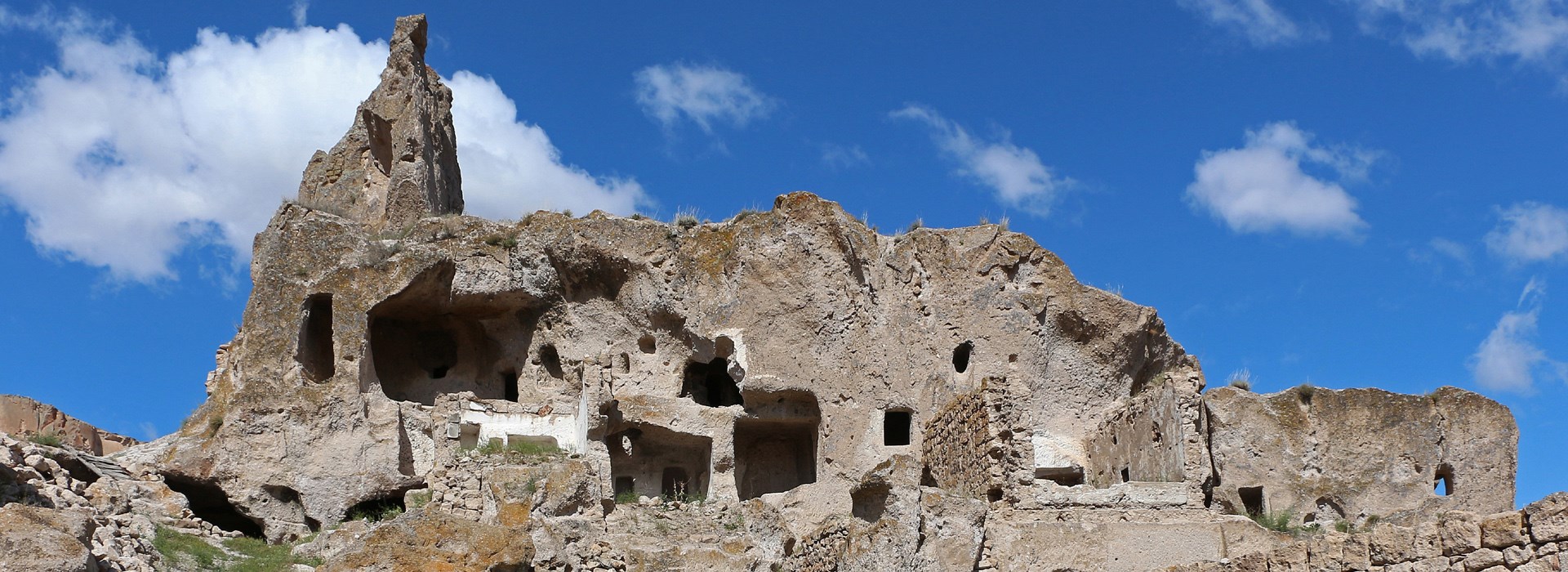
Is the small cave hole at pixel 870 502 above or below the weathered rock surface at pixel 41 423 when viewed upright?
below

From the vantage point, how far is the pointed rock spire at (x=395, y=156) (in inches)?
1260

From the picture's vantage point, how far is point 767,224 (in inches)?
1160

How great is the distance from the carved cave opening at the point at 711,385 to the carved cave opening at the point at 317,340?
252 inches

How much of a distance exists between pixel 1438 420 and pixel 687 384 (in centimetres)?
1318

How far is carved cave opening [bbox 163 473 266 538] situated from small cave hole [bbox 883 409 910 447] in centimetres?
1092

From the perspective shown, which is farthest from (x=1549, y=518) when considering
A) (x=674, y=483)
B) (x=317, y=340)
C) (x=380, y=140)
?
(x=380, y=140)

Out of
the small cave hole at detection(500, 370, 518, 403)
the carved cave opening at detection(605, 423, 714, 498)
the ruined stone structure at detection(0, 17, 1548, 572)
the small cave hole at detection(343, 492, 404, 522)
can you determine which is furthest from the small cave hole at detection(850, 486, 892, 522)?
the small cave hole at detection(500, 370, 518, 403)

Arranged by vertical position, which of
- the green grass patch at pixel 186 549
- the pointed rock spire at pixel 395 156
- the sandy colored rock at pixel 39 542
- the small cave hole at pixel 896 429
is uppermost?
the pointed rock spire at pixel 395 156

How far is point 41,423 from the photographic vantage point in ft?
93.5

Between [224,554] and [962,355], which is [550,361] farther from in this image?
[224,554]

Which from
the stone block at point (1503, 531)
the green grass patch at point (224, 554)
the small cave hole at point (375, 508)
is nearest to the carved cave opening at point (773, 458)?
the small cave hole at point (375, 508)

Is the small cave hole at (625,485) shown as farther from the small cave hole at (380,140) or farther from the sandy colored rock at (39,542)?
the sandy colored rock at (39,542)

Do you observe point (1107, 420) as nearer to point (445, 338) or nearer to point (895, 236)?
→ point (895, 236)

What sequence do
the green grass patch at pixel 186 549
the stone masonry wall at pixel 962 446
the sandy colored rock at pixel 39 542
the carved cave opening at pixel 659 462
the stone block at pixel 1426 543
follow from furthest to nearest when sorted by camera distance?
the carved cave opening at pixel 659 462, the green grass patch at pixel 186 549, the stone masonry wall at pixel 962 446, the sandy colored rock at pixel 39 542, the stone block at pixel 1426 543
